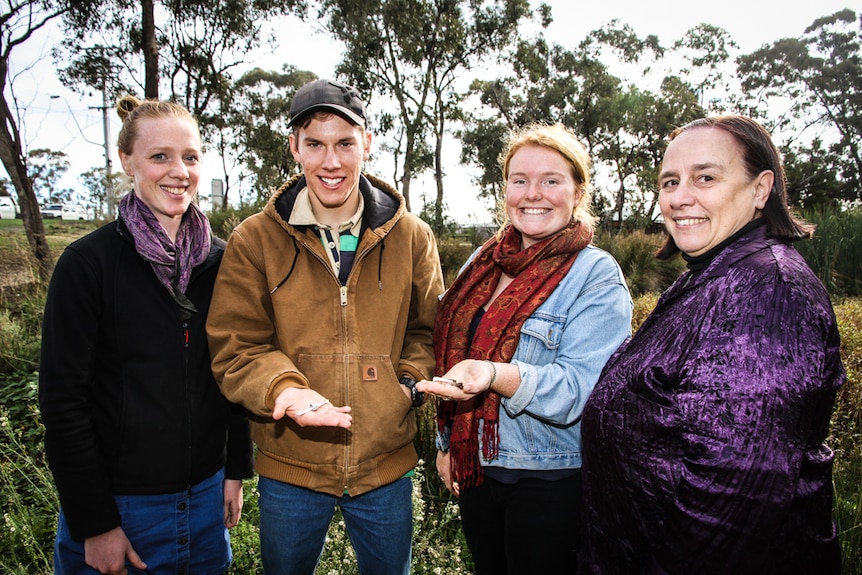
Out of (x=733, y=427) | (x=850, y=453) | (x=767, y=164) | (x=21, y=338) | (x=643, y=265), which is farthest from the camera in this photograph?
(x=643, y=265)

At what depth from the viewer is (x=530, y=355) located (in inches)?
83.5

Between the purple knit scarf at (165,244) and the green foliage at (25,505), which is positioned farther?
the green foliage at (25,505)

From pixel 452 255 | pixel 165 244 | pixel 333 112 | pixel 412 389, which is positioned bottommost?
pixel 412 389

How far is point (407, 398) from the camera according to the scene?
2.21 meters

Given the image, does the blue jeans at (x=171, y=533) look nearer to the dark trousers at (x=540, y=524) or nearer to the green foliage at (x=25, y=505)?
the green foliage at (x=25, y=505)

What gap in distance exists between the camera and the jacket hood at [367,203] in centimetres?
226

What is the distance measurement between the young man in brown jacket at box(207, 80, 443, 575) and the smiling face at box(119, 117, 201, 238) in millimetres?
275

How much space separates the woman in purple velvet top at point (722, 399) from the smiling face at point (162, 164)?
1.79 meters

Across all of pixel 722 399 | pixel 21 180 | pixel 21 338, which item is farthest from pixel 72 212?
pixel 722 399

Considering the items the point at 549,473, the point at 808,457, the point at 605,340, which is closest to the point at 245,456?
the point at 549,473

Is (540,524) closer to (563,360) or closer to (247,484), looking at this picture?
(563,360)

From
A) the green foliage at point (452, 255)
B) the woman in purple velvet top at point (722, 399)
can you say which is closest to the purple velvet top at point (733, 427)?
the woman in purple velvet top at point (722, 399)

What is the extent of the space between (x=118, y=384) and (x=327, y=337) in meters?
→ 0.78

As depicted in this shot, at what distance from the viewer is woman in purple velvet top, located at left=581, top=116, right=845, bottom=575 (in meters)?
1.31
